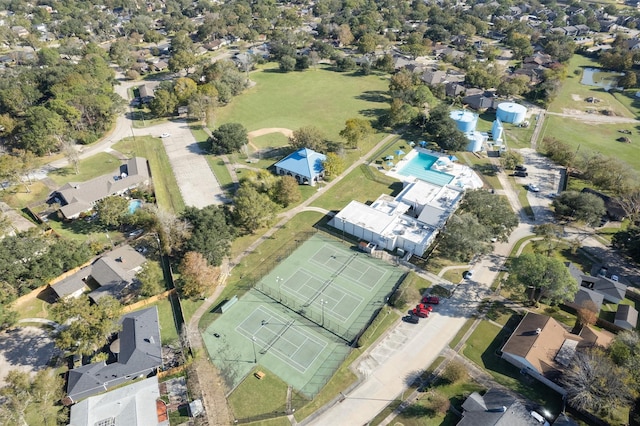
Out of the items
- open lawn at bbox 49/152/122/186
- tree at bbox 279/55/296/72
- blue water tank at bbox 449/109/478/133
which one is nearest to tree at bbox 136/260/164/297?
open lawn at bbox 49/152/122/186

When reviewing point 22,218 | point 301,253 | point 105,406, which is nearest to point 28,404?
point 105,406

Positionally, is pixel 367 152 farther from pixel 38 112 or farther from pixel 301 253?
pixel 38 112

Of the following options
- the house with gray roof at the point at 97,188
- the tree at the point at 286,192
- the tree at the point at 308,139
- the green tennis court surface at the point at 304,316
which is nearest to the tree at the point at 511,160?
the tree at the point at 308,139

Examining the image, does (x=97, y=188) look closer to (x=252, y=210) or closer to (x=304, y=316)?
(x=252, y=210)

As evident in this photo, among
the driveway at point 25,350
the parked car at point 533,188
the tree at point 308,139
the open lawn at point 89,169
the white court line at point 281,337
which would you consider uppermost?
the tree at point 308,139

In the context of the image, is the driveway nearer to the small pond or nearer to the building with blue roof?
the building with blue roof

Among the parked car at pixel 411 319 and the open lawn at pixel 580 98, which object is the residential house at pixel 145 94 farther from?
the open lawn at pixel 580 98
